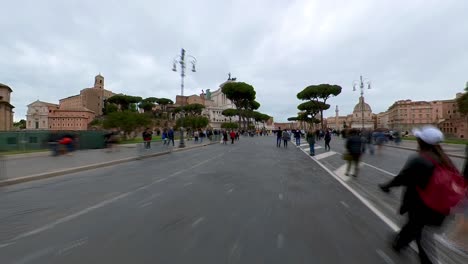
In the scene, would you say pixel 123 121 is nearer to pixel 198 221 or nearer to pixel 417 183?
pixel 198 221

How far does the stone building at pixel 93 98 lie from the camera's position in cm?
13488

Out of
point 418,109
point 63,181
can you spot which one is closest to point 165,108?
point 418,109

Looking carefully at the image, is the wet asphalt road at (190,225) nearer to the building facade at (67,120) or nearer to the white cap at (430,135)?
the white cap at (430,135)

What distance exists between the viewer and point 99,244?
3.86 metres

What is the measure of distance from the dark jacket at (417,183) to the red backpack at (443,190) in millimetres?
56

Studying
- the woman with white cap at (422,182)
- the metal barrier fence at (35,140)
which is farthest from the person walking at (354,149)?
the metal barrier fence at (35,140)

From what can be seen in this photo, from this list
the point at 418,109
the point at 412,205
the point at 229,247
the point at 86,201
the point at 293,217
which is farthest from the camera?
the point at 418,109

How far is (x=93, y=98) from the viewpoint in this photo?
137125mm

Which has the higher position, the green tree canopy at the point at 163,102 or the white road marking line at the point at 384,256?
the green tree canopy at the point at 163,102

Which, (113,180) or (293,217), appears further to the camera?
(113,180)

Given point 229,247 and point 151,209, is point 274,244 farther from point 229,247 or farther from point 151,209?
point 151,209

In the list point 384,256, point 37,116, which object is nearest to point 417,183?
point 384,256

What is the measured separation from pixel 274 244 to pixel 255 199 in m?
2.62

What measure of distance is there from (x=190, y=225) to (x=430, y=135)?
3489 millimetres
